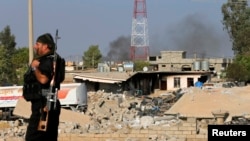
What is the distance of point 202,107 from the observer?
64.7 ft

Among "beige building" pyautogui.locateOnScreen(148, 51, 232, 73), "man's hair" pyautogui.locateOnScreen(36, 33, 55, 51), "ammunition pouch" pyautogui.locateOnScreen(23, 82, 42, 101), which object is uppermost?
"beige building" pyautogui.locateOnScreen(148, 51, 232, 73)

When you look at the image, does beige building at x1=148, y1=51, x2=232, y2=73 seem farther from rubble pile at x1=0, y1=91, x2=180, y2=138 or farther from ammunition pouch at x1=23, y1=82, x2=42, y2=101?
ammunition pouch at x1=23, y1=82, x2=42, y2=101

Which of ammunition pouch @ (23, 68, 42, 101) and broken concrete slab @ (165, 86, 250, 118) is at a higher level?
ammunition pouch @ (23, 68, 42, 101)

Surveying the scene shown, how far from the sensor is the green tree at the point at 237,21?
78.4m

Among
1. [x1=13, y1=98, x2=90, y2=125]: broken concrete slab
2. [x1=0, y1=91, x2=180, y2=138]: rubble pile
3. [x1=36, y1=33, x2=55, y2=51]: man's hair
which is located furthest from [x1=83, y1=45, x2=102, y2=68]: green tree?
[x1=36, y1=33, x2=55, y2=51]: man's hair

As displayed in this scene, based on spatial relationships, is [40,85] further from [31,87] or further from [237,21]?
[237,21]

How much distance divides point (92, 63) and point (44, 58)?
244 feet

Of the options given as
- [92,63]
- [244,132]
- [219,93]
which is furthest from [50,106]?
[92,63]

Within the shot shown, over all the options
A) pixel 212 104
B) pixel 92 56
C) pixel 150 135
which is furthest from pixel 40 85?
pixel 92 56

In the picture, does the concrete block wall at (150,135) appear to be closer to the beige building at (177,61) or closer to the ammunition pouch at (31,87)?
the ammunition pouch at (31,87)

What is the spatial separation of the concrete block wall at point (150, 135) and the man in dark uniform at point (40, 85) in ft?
25.6

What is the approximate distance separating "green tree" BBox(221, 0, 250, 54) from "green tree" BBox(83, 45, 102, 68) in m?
17.8

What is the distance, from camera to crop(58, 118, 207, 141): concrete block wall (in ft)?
46.4

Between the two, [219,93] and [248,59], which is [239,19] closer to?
[248,59]
